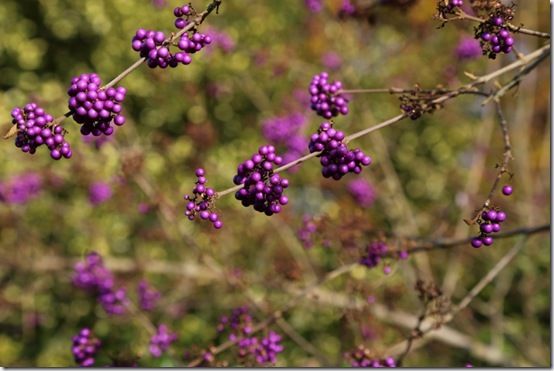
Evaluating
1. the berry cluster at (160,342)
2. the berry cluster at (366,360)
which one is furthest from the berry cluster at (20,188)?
the berry cluster at (366,360)

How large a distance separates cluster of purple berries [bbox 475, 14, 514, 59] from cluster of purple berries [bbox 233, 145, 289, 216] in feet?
2.45

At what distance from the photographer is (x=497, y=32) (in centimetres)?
183

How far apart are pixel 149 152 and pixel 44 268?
151 cm

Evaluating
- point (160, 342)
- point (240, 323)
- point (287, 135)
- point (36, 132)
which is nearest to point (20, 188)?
point (287, 135)

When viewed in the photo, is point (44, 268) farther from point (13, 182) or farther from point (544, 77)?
point (544, 77)

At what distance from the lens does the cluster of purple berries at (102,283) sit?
3.92m

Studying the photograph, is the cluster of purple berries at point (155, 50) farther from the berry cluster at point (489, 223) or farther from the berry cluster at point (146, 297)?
the berry cluster at point (146, 297)

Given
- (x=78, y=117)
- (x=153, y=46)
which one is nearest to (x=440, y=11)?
(x=153, y=46)

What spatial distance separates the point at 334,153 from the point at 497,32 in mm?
645

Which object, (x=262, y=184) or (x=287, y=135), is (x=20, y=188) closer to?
(x=287, y=135)

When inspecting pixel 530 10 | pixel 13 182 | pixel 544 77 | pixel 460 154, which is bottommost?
pixel 13 182

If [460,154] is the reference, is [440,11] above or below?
below

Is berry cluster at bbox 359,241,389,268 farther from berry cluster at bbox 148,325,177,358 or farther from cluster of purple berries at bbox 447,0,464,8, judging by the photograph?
berry cluster at bbox 148,325,177,358

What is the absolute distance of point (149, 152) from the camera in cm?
598
